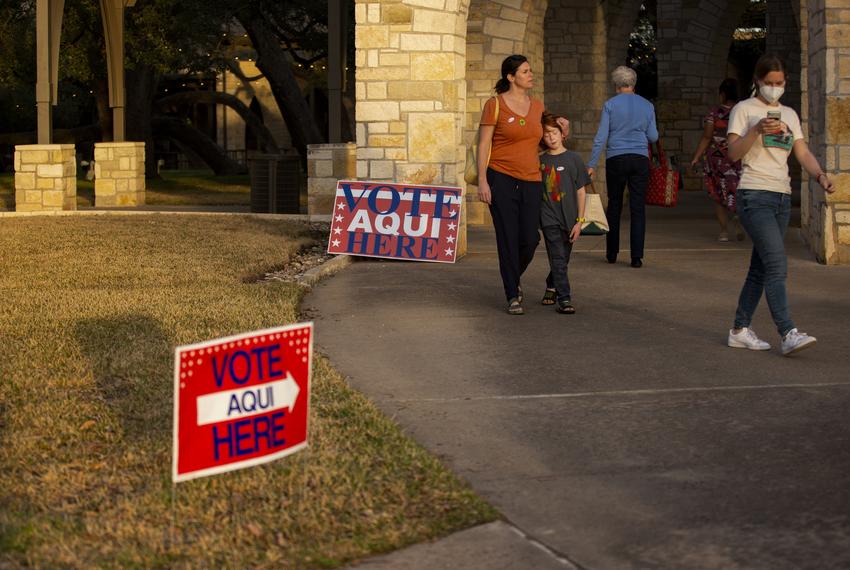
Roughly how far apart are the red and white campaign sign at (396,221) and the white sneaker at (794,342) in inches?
207

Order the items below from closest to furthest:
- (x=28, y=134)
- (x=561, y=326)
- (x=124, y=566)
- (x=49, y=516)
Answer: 1. (x=124, y=566)
2. (x=49, y=516)
3. (x=561, y=326)
4. (x=28, y=134)

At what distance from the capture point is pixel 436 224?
1368 centimetres

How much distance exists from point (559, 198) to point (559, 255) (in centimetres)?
44

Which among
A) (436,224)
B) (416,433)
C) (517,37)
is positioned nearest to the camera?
(416,433)

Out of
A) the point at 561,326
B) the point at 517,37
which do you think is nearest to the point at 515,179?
the point at 561,326

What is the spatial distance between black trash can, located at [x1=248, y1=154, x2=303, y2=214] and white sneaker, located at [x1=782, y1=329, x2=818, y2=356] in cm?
1378

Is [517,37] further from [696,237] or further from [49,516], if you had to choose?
[49,516]

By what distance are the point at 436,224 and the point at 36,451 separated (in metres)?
7.74

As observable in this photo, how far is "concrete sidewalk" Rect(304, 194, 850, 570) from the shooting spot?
515 cm

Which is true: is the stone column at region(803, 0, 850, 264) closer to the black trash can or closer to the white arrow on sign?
the white arrow on sign

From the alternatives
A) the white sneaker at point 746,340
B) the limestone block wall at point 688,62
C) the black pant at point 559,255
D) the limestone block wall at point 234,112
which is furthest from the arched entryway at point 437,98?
the limestone block wall at point 234,112

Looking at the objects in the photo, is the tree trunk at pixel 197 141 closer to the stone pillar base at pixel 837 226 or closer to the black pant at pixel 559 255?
the stone pillar base at pixel 837 226

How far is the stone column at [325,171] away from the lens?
767 inches

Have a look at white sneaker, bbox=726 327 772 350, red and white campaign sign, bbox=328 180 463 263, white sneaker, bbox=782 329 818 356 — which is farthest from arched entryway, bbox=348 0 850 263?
white sneaker, bbox=782 329 818 356
